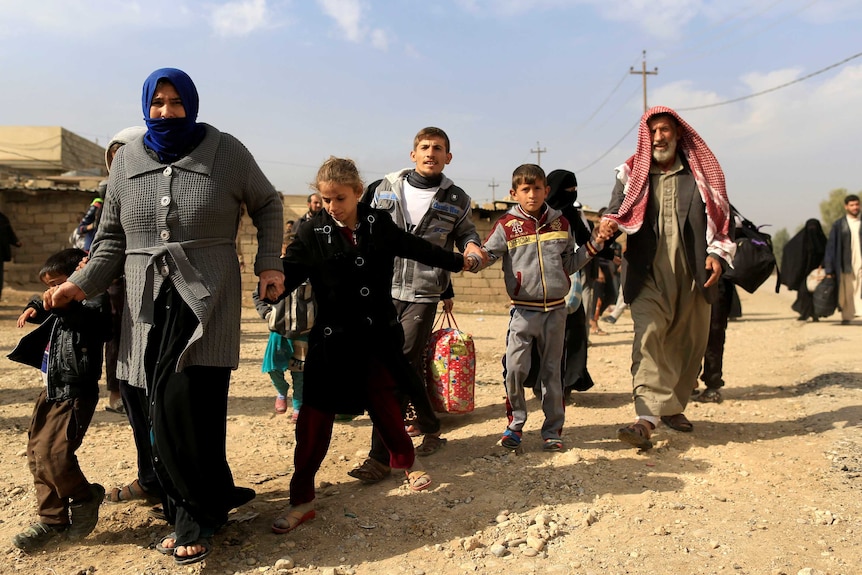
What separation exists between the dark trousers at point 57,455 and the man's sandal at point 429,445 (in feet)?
6.27

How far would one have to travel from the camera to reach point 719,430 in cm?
497

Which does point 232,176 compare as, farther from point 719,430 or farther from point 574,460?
point 719,430

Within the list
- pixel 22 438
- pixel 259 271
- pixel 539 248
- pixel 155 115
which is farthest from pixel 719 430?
pixel 22 438

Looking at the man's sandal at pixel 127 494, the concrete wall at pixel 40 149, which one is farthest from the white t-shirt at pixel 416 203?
the concrete wall at pixel 40 149

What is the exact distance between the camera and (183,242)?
2.96 meters

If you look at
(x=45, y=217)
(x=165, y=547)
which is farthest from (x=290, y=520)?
(x=45, y=217)

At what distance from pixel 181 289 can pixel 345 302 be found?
31.7 inches

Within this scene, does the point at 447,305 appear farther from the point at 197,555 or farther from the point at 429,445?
the point at 197,555

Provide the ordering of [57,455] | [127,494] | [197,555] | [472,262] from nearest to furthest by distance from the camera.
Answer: [197,555], [57,455], [127,494], [472,262]

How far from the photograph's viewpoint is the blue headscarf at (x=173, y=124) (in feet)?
9.57

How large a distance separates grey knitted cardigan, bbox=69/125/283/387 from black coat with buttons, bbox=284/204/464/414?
316mm

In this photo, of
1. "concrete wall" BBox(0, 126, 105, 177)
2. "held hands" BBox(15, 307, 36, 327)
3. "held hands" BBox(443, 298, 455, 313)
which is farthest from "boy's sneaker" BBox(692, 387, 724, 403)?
"concrete wall" BBox(0, 126, 105, 177)

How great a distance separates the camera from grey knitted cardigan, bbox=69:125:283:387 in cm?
294

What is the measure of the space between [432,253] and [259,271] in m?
0.89
